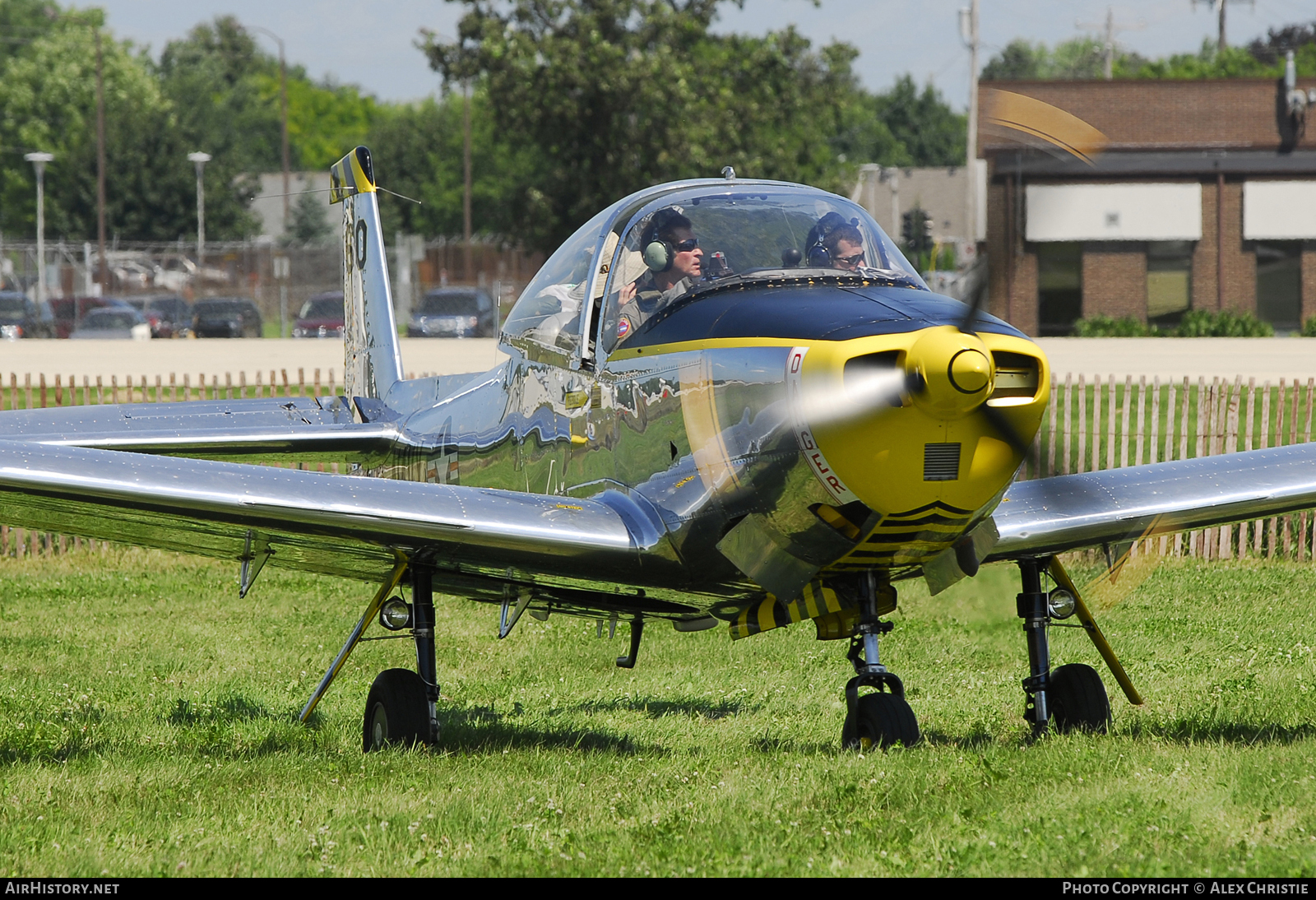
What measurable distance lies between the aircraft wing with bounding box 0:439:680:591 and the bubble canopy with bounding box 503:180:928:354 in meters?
0.95

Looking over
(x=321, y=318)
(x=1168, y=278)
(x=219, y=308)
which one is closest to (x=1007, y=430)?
(x=1168, y=278)

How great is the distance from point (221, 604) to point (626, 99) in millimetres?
35351

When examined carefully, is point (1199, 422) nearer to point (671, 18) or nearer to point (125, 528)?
point (125, 528)

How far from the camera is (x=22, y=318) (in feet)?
153

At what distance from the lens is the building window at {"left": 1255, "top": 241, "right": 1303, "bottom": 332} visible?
1741 inches

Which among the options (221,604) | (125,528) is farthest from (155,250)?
(125,528)

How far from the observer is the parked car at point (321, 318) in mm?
46625

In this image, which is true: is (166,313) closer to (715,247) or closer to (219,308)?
(219,308)

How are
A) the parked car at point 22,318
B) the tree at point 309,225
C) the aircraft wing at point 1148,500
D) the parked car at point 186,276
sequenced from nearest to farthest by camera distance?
the aircraft wing at point 1148,500
the parked car at point 22,318
the parked car at point 186,276
the tree at point 309,225

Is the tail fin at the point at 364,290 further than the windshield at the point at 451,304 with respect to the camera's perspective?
No

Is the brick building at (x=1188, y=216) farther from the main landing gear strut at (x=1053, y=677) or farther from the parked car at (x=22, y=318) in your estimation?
the main landing gear strut at (x=1053, y=677)

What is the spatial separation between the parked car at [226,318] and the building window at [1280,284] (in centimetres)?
3352

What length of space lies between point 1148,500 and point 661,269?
2.68 metres

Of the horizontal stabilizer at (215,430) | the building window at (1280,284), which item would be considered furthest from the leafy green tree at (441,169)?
the horizontal stabilizer at (215,430)
